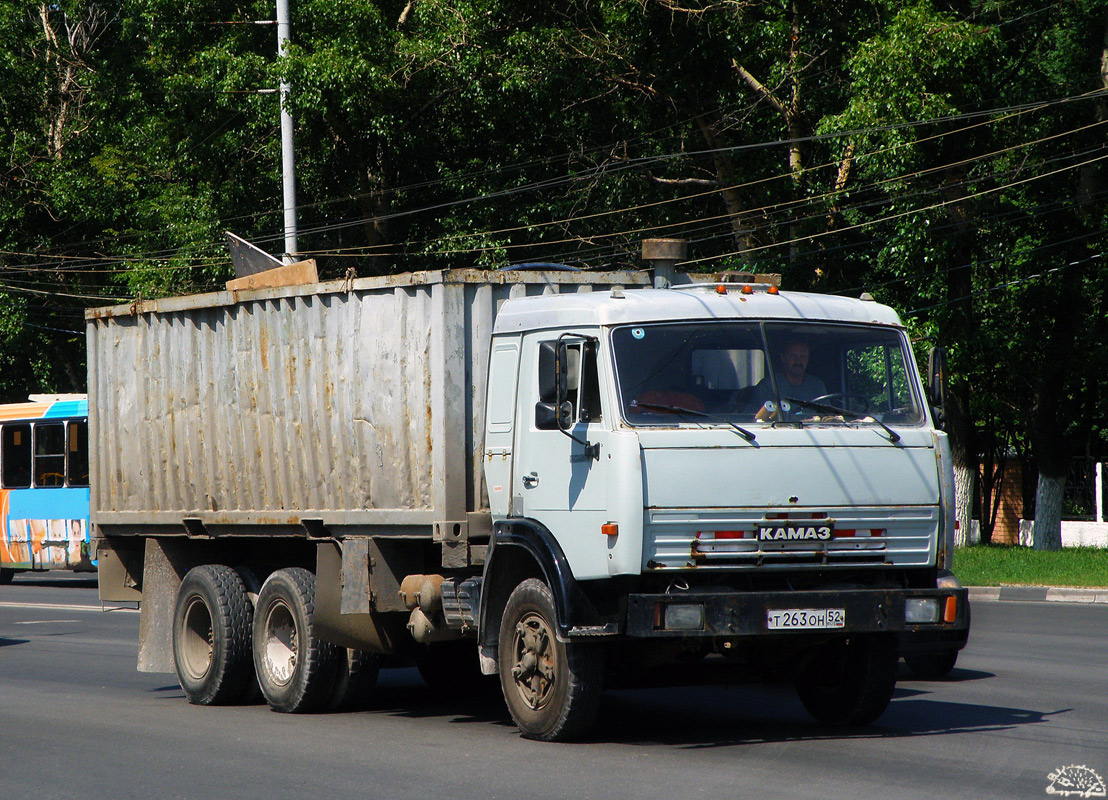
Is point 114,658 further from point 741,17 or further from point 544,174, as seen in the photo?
point 544,174

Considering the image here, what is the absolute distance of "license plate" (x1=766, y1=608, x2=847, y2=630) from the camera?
309 inches

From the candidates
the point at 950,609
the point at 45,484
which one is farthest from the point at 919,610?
the point at 45,484

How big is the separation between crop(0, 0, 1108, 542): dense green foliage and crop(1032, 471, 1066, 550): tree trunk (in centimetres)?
37

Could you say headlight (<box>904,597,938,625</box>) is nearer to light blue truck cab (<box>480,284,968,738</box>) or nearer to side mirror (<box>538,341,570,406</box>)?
light blue truck cab (<box>480,284,968,738</box>)

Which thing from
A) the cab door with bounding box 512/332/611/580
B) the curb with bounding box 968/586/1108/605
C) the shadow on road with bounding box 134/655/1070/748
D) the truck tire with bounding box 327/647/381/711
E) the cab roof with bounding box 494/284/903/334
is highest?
the cab roof with bounding box 494/284/903/334

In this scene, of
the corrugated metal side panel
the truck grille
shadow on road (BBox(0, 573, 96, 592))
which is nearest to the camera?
the truck grille

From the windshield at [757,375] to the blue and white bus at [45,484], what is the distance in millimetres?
19388

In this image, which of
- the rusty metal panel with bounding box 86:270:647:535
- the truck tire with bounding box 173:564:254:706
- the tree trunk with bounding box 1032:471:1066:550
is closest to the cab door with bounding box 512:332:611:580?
the rusty metal panel with bounding box 86:270:647:535

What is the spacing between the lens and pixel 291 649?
10523 mm

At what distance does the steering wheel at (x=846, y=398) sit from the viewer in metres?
8.41

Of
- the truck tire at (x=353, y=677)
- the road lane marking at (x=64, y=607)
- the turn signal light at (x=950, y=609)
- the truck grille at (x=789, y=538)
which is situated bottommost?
the road lane marking at (x=64, y=607)

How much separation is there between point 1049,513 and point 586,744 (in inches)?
865

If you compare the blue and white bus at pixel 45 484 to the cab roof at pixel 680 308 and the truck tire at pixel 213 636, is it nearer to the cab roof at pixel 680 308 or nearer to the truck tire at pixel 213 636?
the truck tire at pixel 213 636

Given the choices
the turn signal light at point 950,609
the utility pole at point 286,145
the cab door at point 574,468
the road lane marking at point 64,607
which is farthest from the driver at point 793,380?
the utility pole at point 286,145
